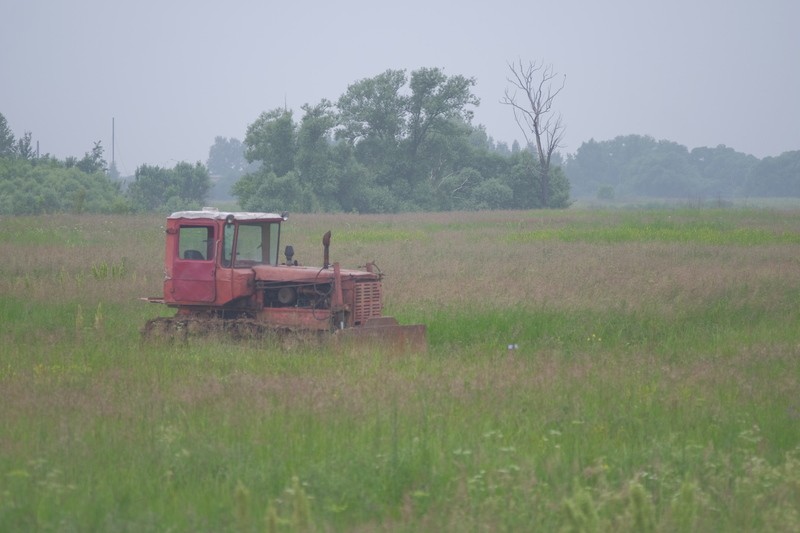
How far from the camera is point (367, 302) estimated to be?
12141 millimetres

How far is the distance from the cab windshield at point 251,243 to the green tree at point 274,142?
138 feet

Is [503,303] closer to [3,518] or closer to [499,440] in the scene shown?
[499,440]

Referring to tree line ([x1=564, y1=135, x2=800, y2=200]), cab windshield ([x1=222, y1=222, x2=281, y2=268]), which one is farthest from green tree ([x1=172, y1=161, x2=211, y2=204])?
tree line ([x1=564, y1=135, x2=800, y2=200])

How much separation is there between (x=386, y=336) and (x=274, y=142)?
44.4m

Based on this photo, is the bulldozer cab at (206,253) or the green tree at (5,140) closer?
the bulldozer cab at (206,253)

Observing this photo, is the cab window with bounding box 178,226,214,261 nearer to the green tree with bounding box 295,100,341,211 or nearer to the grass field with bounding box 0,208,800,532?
the grass field with bounding box 0,208,800,532

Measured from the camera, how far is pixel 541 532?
18.0ft

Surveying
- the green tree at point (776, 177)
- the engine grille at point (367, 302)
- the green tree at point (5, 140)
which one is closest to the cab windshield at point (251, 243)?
the engine grille at point (367, 302)

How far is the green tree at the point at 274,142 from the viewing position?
53969mm

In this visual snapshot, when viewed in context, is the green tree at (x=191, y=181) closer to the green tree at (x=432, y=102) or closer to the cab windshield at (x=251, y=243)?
the green tree at (x=432, y=102)

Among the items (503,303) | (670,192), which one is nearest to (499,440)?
(503,303)

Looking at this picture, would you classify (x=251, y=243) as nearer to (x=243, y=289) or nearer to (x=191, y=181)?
(x=243, y=289)

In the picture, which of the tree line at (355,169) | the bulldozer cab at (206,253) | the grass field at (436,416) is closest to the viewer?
the grass field at (436,416)

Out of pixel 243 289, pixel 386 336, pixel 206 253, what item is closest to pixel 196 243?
pixel 206 253
